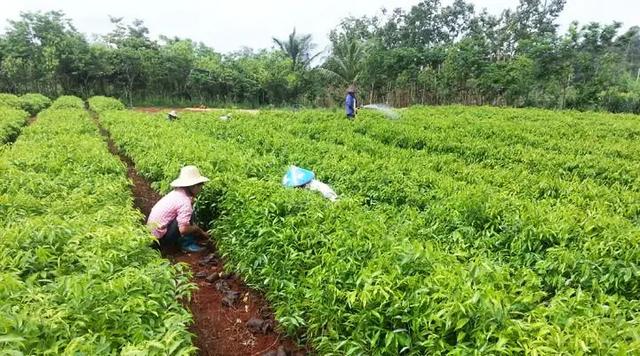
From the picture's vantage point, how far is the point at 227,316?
4.80 m

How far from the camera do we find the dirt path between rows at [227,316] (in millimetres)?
4215

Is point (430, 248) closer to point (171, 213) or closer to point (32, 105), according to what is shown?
point (171, 213)

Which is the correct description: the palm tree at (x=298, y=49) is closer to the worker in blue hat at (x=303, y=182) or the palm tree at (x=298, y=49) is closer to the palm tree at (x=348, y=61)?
the palm tree at (x=348, y=61)

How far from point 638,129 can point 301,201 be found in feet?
53.1

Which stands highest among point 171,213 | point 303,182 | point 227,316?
point 303,182

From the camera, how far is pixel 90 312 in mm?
2830

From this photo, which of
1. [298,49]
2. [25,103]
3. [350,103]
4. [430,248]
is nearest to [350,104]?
[350,103]

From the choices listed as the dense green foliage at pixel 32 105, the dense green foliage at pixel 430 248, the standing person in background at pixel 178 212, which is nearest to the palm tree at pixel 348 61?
the dense green foliage at pixel 32 105

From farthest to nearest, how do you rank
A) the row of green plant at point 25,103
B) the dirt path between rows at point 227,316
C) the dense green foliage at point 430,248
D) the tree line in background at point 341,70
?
the tree line in background at point 341,70 < the row of green plant at point 25,103 < the dirt path between rows at point 227,316 < the dense green foliage at point 430,248

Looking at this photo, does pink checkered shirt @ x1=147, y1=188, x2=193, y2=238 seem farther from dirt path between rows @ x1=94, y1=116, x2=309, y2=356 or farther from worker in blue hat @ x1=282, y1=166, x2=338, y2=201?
worker in blue hat @ x1=282, y1=166, x2=338, y2=201

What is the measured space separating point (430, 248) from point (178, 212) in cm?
369

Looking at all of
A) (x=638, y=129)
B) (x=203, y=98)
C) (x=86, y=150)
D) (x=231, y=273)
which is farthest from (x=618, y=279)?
(x=203, y=98)

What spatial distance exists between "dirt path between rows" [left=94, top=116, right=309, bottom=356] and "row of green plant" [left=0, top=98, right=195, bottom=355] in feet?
2.50

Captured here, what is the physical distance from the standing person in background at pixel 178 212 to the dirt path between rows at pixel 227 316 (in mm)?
270
